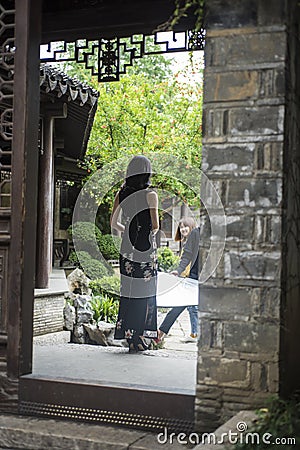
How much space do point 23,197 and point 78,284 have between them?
6.23m

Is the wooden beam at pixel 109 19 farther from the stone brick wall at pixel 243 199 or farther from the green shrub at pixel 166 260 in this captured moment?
the green shrub at pixel 166 260

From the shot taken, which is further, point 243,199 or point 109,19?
point 109,19

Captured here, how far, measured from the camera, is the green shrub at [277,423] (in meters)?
2.60

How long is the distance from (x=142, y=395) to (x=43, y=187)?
526 centimetres

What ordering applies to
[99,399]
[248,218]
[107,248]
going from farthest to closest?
[107,248], [99,399], [248,218]

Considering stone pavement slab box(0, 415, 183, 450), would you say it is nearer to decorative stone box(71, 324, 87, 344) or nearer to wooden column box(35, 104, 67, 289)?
decorative stone box(71, 324, 87, 344)

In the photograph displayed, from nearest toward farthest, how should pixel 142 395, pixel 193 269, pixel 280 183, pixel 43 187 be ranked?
pixel 280 183 < pixel 142 395 < pixel 193 269 < pixel 43 187

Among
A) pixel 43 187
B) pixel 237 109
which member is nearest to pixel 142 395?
pixel 237 109

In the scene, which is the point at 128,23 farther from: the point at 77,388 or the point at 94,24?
the point at 77,388

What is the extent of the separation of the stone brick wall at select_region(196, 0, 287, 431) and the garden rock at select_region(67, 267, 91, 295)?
22.0 feet

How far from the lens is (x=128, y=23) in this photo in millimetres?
4918

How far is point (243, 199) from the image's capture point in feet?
10.7

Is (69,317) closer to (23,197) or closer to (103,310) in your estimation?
(103,310)

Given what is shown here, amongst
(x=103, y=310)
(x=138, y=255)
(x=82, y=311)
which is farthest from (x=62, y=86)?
(x=103, y=310)
